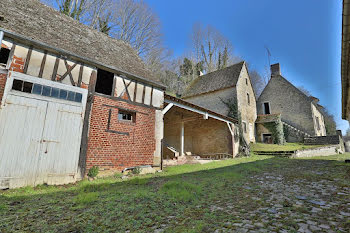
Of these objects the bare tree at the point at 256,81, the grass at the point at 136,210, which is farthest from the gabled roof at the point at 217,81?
the bare tree at the point at 256,81

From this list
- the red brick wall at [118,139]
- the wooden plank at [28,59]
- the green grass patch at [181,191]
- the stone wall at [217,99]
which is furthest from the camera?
the stone wall at [217,99]

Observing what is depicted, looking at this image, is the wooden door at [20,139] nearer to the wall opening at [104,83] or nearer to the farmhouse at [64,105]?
the farmhouse at [64,105]

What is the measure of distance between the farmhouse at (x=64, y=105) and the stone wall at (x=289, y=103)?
17.9 m

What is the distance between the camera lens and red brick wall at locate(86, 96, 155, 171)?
666 cm

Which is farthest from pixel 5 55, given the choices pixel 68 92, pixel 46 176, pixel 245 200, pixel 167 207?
pixel 245 200

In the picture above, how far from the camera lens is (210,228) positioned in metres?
2.36

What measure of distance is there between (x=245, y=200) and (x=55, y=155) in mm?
5764

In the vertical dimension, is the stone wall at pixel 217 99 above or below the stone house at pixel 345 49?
above

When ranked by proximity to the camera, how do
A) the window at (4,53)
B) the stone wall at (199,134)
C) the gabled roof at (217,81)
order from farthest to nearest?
1. the gabled roof at (217,81)
2. the stone wall at (199,134)
3. the window at (4,53)

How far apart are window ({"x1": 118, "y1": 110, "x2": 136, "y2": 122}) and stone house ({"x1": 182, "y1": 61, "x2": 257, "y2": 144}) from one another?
11.3m

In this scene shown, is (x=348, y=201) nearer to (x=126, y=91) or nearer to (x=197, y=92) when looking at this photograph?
(x=126, y=91)

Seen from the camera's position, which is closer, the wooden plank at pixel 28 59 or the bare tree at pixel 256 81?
the wooden plank at pixel 28 59

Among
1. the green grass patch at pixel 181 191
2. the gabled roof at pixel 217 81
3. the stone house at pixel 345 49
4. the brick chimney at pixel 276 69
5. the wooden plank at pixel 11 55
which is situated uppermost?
the brick chimney at pixel 276 69

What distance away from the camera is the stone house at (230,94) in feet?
55.9
